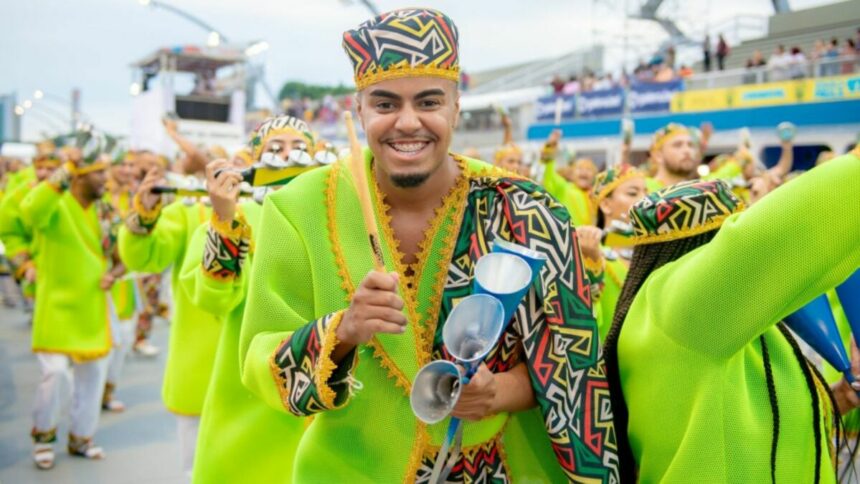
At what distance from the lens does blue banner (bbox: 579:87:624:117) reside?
18227 millimetres

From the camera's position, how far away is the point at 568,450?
2016 mm

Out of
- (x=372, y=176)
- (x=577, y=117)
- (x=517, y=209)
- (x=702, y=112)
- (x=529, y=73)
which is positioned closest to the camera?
(x=517, y=209)

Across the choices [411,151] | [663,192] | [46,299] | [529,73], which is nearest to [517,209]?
[411,151]

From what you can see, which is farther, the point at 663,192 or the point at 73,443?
the point at 73,443

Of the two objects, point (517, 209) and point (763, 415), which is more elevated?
point (517, 209)

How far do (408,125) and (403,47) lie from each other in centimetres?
18

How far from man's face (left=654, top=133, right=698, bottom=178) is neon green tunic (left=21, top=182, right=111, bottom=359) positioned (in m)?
4.19

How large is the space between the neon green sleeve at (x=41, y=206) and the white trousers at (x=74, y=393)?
91cm

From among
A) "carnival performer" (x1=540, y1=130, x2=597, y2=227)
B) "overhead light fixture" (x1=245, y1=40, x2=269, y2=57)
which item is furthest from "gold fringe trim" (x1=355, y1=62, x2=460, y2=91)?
"overhead light fixture" (x1=245, y1=40, x2=269, y2=57)

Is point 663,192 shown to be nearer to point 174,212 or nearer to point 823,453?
point 823,453

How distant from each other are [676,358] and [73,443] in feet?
17.0

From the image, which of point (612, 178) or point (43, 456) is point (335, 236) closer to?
point (612, 178)

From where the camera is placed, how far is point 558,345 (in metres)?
2.00

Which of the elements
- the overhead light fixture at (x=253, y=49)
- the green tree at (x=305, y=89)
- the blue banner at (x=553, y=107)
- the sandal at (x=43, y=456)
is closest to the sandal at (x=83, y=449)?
the sandal at (x=43, y=456)
